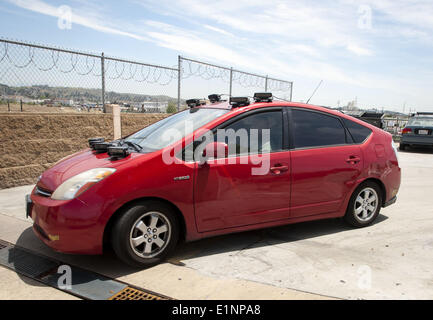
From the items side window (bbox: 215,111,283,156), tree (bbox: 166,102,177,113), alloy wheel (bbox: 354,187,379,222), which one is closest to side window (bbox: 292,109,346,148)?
side window (bbox: 215,111,283,156)

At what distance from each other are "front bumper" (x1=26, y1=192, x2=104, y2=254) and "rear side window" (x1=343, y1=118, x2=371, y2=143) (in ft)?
10.4

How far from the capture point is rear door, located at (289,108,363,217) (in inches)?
153

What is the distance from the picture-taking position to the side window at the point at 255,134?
3574 mm

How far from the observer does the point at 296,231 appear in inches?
171

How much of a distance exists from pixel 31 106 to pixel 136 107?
7.53 feet

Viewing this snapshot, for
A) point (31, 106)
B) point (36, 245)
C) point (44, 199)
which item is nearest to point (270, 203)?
point (44, 199)

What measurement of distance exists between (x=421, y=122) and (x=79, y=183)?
14650mm

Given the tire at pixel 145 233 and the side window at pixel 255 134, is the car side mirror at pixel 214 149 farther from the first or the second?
the tire at pixel 145 233

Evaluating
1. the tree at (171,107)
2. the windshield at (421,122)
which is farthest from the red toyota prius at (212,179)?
the windshield at (421,122)

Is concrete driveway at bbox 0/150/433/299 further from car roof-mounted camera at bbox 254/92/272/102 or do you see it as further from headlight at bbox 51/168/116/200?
car roof-mounted camera at bbox 254/92/272/102

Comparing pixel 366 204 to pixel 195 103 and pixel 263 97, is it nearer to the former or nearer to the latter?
pixel 263 97

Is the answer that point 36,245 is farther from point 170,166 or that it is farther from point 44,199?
point 170,166

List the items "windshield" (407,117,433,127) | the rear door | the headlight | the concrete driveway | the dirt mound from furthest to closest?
"windshield" (407,117,433,127) → the dirt mound → the rear door → the headlight → the concrete driveway

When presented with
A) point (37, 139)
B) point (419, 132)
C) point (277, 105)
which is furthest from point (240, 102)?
point (419, 132)
